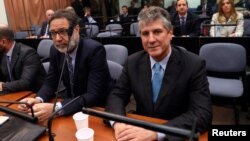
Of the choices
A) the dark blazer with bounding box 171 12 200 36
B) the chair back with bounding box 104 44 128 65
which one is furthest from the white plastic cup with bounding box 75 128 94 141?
the dark blazer with bounding box 171 12 200 36

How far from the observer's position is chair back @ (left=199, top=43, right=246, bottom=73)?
110 inches

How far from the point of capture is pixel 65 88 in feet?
6.64

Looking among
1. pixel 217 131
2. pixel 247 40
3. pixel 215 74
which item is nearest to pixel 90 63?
pixel 217 131

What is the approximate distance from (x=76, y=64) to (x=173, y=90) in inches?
30.1

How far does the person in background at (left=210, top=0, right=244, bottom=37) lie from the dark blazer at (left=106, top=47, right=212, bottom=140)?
2.68 m

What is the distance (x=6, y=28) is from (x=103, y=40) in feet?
5.56

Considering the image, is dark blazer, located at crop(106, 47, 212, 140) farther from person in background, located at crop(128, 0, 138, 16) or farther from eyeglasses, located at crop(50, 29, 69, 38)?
person in background, located at crop(128, 0, 138, 16)

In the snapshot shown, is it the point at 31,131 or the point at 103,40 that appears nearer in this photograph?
the point at 31,131

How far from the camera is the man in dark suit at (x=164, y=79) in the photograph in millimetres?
1436

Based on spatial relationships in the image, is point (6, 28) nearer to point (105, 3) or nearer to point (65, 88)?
point (65, 88)

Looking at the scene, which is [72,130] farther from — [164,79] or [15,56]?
[15,56]

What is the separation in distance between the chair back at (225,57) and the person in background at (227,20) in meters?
1.10

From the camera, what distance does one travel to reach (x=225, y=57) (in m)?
2.88

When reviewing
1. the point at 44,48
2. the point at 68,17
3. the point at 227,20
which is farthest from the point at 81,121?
the point at 227,20
